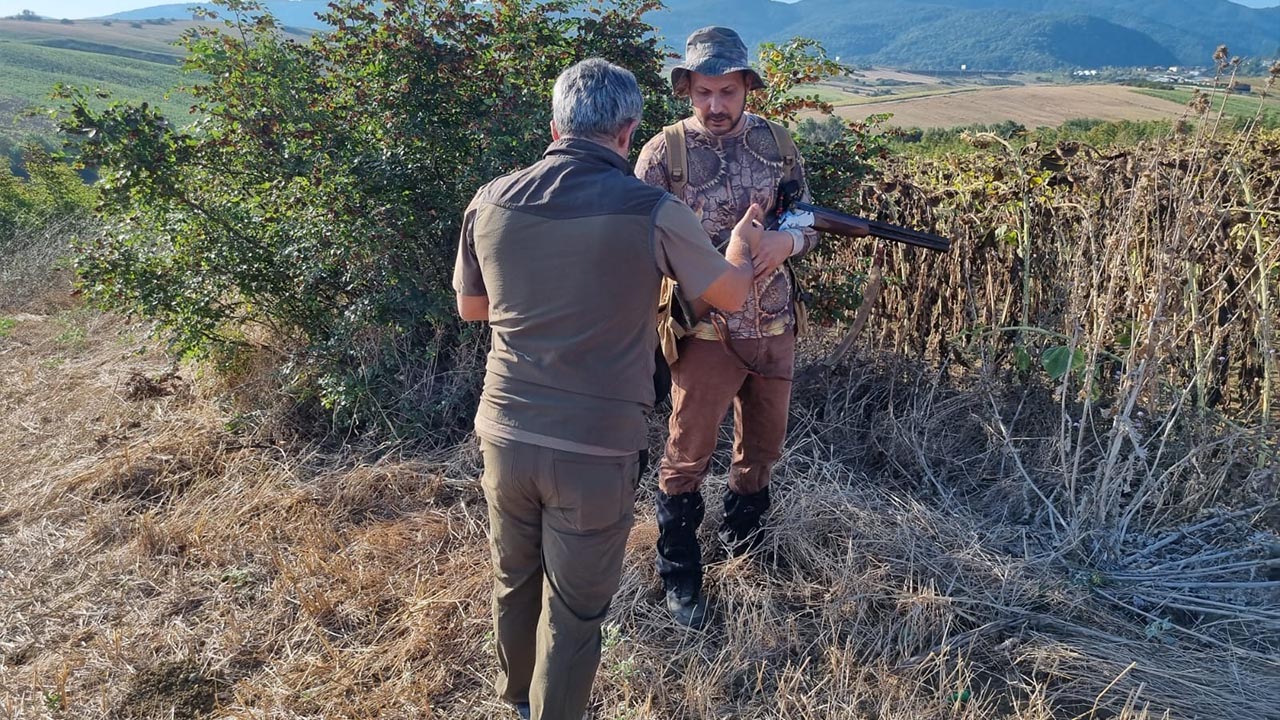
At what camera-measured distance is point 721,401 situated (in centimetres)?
262

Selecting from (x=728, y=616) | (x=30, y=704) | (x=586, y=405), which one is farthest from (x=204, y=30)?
(x=728, y=616)

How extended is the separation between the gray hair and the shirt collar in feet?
0.07

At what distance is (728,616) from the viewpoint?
9.04 ft

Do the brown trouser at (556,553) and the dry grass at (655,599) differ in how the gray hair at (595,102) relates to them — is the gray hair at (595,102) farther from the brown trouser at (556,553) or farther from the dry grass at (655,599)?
the dry grass at (655,599)

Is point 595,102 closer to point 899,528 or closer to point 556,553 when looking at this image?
point 556,553

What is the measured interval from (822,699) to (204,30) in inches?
181

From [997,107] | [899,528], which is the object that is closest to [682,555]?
[899,528]

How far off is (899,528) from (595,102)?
7.06ft

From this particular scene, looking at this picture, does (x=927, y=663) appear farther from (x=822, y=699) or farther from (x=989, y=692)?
(x=822, y=699)

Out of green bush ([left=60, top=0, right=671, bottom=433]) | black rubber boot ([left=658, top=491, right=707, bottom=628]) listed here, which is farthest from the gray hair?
green bush ([left=60, top=0, right=671, bottom=433])

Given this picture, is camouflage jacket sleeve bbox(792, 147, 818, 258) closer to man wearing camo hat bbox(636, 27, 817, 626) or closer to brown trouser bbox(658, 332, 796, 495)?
man wearing camo hat bbox(636, 27, 817, 626)

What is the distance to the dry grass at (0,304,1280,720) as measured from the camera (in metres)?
2.48

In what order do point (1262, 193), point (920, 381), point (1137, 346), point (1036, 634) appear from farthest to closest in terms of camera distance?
point (920, 381) → point (1262, 193) → point (1137, 346) → point (1036, 634)

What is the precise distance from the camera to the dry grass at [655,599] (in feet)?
8.13
